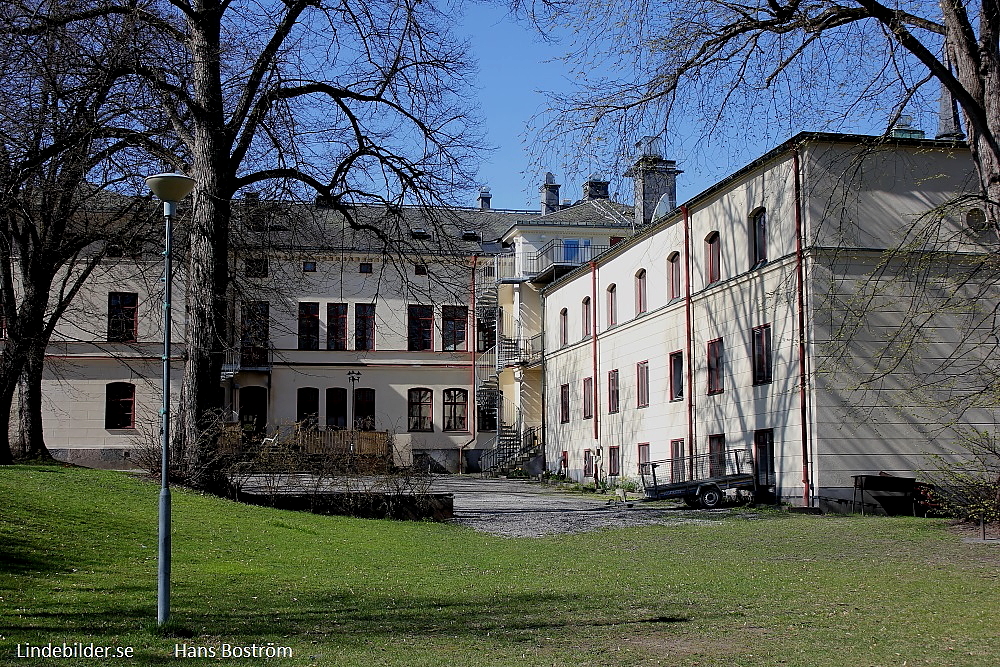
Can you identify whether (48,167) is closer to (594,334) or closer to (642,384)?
(642,384)

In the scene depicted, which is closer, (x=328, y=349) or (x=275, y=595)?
(x=275, y=595)

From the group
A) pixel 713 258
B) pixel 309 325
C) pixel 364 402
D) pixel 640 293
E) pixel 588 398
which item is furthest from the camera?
pixel 309 325

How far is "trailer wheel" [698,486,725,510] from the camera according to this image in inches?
993

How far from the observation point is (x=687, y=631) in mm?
8227

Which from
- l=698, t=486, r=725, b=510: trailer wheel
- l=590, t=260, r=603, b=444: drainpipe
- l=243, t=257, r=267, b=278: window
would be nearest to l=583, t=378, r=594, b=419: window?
l=590, t=260, r=603, b=444: drainpipe

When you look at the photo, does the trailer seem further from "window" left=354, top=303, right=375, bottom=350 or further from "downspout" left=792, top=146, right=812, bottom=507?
"window" left=354, top=303, right=375, bottom=350

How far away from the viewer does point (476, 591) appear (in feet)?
35.2

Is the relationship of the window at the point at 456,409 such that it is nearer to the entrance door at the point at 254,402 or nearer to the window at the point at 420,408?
the window at the point at 420,408

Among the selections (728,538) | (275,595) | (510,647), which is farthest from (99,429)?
(510,647)

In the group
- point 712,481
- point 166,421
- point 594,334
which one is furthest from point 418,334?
point 166,421

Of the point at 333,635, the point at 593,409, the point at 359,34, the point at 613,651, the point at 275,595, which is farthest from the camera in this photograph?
the point at 593,409

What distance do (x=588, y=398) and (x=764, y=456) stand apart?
48.6 feet

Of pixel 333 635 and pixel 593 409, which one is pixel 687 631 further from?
pixel 593 409

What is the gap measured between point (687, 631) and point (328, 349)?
4398cm
